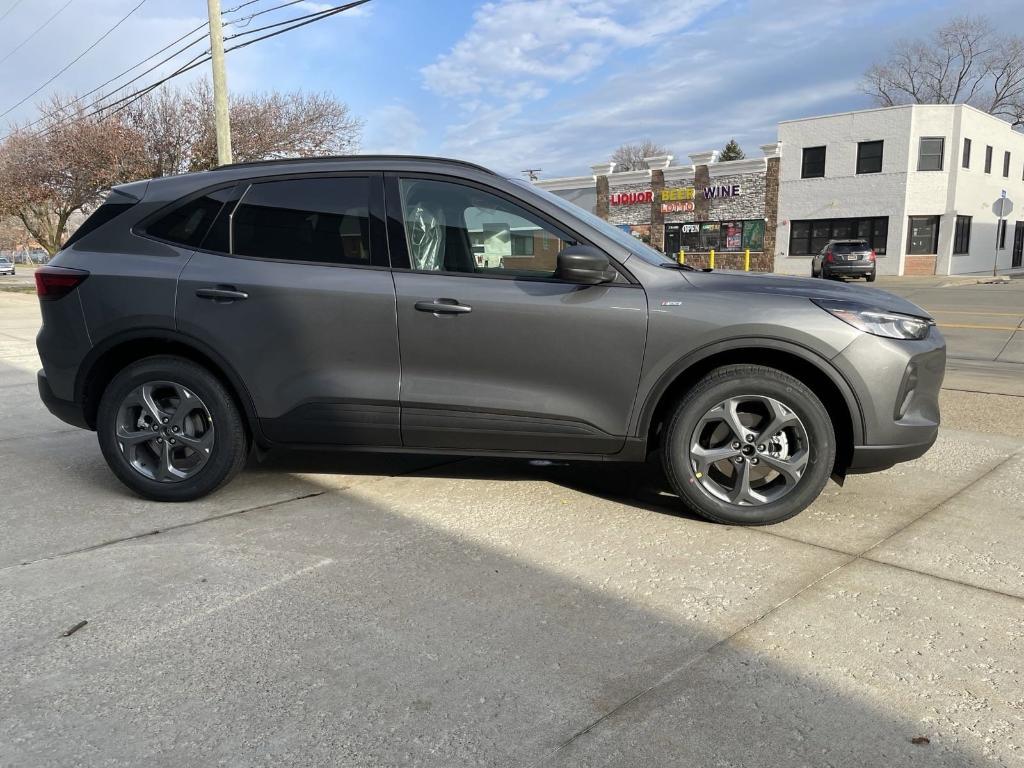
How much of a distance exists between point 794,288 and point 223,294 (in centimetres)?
282

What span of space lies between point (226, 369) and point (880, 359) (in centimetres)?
318

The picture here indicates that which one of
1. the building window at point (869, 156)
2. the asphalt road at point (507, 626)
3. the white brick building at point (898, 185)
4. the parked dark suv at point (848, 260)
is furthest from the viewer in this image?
the building window at point (869, 156)

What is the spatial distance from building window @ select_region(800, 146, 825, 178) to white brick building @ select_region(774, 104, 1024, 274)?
0.04 m

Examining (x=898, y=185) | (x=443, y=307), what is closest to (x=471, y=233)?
(x=443, y=307)

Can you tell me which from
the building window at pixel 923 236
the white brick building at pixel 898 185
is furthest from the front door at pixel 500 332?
the building window at pixel 923 236

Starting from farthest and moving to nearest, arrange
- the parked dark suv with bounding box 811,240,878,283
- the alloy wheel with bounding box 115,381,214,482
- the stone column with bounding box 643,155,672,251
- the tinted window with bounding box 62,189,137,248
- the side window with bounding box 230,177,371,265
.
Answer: the stone column with bounding box 643,155,672,251, the parked dark suv with bounding box 811,240,878,283, the tinted window with bounding box 62,189,137,248, the alloy wheel with bounding box 115,381,214,482, the side window with bounding box 230,177,371,265

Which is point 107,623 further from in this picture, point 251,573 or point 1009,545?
point 1009,545

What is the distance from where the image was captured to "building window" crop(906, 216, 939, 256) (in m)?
32.6

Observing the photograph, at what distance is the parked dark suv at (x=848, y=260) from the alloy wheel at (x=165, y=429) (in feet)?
87.4

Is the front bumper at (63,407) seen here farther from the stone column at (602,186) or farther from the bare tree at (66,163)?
the stone column at (602,186)

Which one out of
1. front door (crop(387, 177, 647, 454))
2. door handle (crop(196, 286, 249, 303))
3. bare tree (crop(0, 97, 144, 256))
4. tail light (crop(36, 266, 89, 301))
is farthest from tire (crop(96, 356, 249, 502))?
bare tree (crop(0, 97, 144, 256))

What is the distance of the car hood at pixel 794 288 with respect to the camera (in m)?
3.73

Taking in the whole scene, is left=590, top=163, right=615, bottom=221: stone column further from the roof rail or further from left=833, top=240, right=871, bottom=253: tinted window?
the roof rail

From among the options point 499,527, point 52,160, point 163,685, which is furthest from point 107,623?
point 52,160
